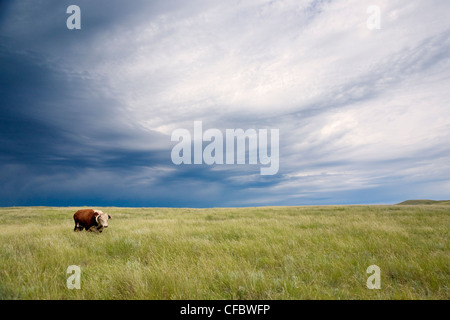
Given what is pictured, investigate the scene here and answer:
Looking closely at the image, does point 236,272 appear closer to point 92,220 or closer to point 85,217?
point 92,220

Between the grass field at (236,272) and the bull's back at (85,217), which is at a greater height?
the bull's back at (85,217)

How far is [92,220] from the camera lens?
11055mm

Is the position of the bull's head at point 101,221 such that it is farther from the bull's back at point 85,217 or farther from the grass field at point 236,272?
the grass field at point 236,272

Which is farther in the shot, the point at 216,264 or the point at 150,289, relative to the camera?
the point at 216,264

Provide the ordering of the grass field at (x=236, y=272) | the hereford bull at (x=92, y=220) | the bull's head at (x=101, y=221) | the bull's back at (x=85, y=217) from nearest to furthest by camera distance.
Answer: the grass field at (x=236, y=272) → the bull's head at (x=101, y=221) → the hereford bull at (x=92, y=220) → the bull's back at (x=85, y=217)

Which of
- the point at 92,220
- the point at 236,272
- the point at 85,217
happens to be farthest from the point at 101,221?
the point at 236,272

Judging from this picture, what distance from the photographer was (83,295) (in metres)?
3.81

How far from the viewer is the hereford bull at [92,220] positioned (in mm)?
10680

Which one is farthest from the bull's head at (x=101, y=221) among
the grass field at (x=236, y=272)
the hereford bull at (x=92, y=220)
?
the grass field at (x=236, y=272)

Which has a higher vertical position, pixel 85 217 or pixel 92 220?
pixel 85 217

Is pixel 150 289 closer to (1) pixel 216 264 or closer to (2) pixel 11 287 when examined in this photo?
(1) pixel 216 264

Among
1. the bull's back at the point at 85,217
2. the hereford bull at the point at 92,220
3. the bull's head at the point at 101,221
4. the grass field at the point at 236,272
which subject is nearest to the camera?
the grass field at the point at 236,272
